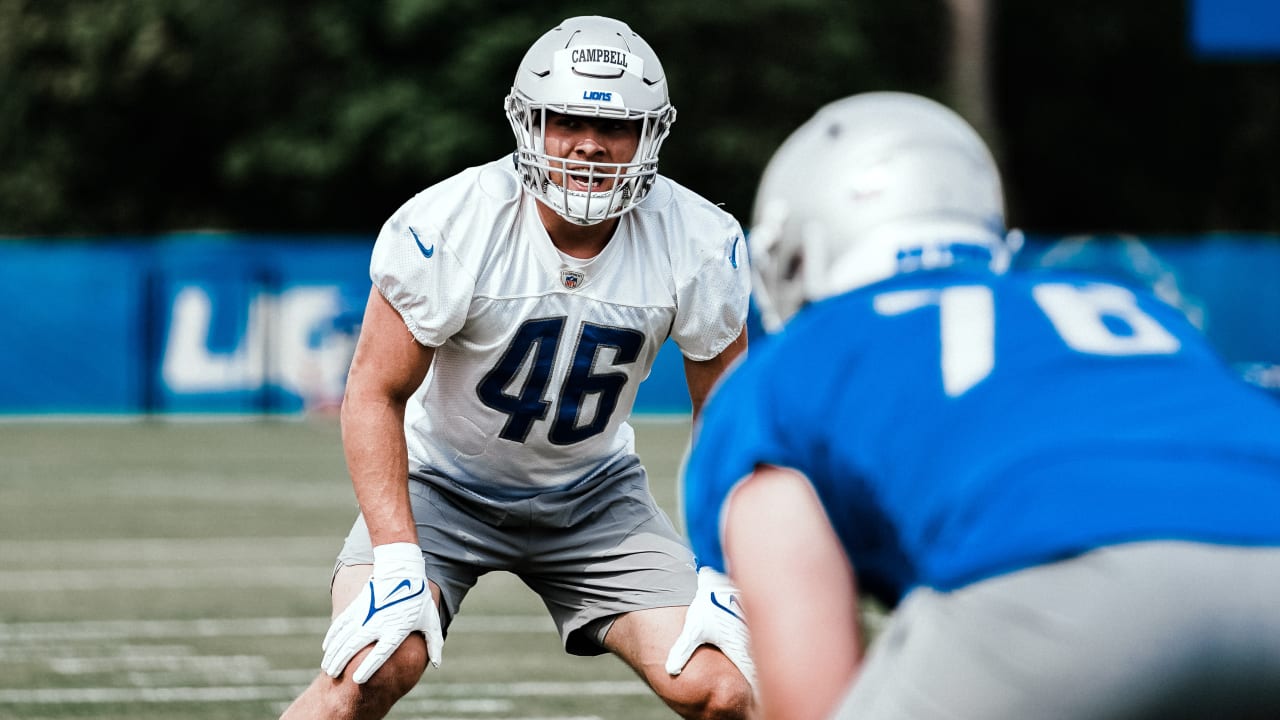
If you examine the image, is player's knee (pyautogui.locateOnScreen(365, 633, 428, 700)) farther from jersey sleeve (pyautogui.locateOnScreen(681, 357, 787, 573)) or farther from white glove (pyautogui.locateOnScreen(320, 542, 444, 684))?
jersey sleeve (pyautogui.locateOnScreen(681, 357, 787, 573))

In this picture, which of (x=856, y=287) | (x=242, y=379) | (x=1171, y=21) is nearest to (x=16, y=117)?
(x=242, y=379)

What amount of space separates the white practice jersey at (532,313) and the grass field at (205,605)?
5.21 feet

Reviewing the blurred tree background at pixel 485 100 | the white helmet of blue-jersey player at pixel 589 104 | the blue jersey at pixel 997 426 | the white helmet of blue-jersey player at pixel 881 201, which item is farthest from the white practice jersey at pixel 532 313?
the blurred tree background at pixel 485 100

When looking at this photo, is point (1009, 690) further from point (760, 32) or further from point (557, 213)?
point (760, 32)

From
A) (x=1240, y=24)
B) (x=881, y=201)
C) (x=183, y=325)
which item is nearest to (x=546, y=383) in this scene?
(x=881, y=201)

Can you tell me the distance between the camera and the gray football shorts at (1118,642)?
6.25 ft

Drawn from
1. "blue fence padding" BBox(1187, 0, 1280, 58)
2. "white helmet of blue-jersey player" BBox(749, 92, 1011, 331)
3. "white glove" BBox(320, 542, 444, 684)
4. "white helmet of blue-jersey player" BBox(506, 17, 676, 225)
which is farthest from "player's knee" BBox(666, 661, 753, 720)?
"blue fence padding" BBox(1187, 0, 1280, 58)

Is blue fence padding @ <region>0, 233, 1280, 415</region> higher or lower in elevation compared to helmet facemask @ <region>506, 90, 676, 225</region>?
lower

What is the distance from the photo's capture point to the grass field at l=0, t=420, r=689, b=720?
5676mm

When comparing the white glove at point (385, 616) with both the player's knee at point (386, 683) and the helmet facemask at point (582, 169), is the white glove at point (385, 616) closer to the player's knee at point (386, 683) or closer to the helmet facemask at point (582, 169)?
the player's knee at point (386, 683)

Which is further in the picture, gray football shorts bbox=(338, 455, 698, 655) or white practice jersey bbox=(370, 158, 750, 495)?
gray football shorts bbox=(338, 455, 698, 655)

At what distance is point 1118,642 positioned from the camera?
191cm

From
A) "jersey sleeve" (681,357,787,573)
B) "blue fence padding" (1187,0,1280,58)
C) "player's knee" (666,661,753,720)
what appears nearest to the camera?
"jersey sleeve" (681,357,787,573)

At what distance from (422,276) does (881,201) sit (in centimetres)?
156
